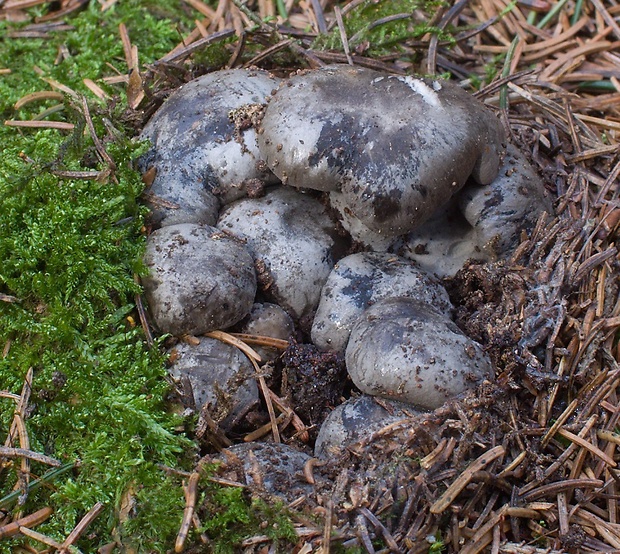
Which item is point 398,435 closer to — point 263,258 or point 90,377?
point 263,258

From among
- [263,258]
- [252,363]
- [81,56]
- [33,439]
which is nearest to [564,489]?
[252,363]

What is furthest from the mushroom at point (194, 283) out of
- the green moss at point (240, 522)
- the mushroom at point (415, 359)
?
the green moss at point (240, 522)

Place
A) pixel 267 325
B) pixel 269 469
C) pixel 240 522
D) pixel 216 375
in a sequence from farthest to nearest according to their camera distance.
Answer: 1. pixel 267 325
2. pixel 216 375
3. pixel 269 469
4. pixel 240 522

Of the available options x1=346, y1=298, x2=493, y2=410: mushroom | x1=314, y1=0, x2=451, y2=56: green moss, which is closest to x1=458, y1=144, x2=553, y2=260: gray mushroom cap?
x1=346, y1=298, x2=493, y2=410: mushroom

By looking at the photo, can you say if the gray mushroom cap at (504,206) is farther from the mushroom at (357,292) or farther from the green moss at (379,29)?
the green moss at (379,29)

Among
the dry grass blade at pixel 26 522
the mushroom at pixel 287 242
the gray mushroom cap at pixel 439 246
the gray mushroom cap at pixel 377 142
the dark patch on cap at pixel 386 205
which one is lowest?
the dry grass blade at pixel 26 522

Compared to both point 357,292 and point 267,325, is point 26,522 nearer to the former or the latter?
point 267,325

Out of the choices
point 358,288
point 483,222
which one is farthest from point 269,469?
point 483,222
